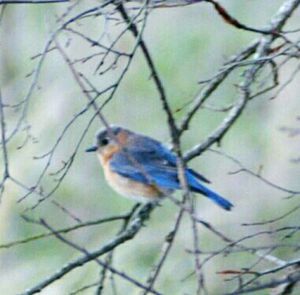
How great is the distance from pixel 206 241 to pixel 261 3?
4.29 feet

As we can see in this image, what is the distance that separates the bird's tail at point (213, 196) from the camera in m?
4.58

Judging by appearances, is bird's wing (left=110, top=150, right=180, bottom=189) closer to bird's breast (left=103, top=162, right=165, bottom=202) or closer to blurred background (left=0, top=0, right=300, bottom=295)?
bird's breast (left=103, top=162, right=165, bottom=202)

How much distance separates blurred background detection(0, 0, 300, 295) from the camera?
5.97m

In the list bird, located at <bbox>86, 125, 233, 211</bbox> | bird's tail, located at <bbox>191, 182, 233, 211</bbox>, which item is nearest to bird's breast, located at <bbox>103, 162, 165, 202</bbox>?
bird, located at <bbox>86, 125, 233, 211</bbox>

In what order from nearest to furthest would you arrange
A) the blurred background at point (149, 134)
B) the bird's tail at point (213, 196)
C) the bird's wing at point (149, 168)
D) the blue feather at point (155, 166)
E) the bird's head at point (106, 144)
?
1. the bird's tail at point (213, 196)
2. the blue feather at point (155, 166)
3. the bird's wing at point (149, 168)
4. the bird's head at point (106, 144)
5. the blurred background at point (149, 134)

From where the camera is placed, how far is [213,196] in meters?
4.67

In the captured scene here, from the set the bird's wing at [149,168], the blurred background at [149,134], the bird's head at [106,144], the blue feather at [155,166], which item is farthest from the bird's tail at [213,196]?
the blurred background at [149,134]

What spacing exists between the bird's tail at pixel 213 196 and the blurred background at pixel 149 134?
112cm

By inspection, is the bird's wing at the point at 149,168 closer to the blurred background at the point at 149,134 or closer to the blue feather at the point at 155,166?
the blue feather at the point at 155,166

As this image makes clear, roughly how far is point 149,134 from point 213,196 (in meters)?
2.04

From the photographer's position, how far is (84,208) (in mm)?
6855

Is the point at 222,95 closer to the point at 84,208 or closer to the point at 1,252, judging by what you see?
the point at 84,208

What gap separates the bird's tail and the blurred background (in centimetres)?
112

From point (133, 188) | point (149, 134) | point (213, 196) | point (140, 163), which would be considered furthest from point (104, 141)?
point (149, 134)
